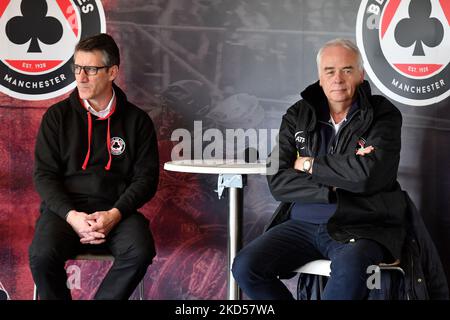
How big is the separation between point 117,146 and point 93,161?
14cm

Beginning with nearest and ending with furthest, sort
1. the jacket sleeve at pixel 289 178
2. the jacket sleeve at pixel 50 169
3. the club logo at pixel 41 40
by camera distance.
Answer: the jacket sleeve at pixel 289 178 → the jacket sleeve at pixel 50 169 → the club logo at pixel 41 40

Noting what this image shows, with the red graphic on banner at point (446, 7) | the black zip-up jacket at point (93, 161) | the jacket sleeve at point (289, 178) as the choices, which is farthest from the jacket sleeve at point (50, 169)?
the red graphic on banner at point (446, 7)

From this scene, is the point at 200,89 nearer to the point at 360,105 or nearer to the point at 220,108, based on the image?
the point at 220,108

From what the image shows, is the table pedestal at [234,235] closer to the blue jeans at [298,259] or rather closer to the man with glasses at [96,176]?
the blue jeans at [298,259]

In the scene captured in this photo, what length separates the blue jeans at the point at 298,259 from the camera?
2602mm

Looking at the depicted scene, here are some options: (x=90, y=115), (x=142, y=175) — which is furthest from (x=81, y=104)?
(x=142, y=175)

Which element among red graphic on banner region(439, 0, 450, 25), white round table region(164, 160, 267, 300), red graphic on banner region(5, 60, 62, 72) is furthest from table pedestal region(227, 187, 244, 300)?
red graphic on banner region(439, 0, 450, 25)

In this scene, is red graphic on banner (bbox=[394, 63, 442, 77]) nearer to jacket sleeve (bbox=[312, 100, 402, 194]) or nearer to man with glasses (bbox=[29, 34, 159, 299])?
jacket sleeve (bbox=[312, 100, 402, 194])

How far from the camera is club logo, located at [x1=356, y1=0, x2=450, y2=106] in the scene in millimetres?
3592

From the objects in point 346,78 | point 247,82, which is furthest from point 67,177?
point 346,78

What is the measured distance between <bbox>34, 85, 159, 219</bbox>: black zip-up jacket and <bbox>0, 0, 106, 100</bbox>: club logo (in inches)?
17.9

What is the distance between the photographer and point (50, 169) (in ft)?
10.0

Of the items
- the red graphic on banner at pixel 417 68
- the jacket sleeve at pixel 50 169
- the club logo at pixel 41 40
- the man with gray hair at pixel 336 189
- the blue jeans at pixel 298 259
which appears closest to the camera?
the blue jeans at pixel 298 259

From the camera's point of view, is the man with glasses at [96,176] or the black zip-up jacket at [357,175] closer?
the black zip-up jacket at [357,175]
